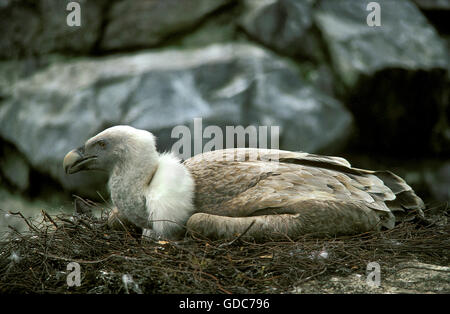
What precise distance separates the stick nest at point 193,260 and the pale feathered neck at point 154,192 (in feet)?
0.41

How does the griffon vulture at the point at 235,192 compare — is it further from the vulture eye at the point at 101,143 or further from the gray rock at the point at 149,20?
the gray rock at the point at 149,20

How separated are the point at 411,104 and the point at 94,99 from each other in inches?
167

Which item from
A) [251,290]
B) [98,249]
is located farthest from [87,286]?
[251,290]

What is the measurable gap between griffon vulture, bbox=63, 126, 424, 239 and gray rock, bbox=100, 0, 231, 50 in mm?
4156

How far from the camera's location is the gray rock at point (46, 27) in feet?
23.3

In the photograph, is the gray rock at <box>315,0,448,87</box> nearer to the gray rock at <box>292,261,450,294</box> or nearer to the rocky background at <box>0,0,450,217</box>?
the rocky background at <box>0,0,450,217</box>

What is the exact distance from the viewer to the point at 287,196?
3.14 meters

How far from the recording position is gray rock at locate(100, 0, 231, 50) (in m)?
7.10

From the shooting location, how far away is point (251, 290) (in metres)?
2.55

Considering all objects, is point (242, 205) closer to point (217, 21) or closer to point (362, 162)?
point (362, 162)

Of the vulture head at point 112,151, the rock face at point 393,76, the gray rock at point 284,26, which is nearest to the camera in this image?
the vulture head at point 112,151

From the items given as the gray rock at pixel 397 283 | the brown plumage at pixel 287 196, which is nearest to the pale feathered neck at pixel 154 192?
the brown plumage at pixel 287 196

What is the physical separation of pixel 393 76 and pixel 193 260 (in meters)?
4.94

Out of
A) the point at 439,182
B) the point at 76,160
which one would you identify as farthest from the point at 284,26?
the point at 76,160
